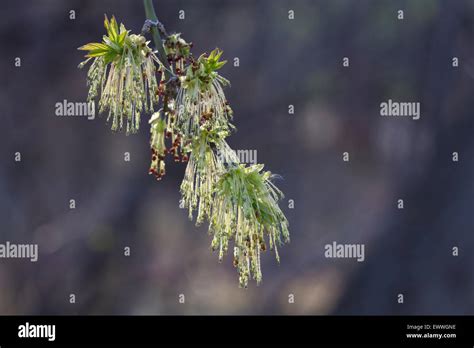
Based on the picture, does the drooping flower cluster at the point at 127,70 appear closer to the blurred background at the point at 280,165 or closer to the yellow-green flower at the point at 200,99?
the yellow-green flower at the point at 200,99

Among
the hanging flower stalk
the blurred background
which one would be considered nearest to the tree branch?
the hanging flower stalk

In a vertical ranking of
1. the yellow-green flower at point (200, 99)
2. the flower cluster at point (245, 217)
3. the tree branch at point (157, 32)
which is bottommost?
the flower cluster at point (245, 217)

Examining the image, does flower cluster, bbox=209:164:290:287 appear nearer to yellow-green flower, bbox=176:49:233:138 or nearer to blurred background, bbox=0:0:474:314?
yellow-green flower, bbox=176:49:233:138

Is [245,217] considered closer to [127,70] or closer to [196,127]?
[196,127]

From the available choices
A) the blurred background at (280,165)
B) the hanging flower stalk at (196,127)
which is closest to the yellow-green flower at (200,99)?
the hanging flower stalk at (196,127)

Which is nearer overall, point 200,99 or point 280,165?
point 200,99

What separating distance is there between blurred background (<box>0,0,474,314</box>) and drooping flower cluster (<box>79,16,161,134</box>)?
15.4 feet

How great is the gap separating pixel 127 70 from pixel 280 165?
4843mm

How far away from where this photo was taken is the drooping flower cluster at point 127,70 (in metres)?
1.85

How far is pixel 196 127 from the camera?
1801mm

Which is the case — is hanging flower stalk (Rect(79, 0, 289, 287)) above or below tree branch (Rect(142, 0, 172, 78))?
below

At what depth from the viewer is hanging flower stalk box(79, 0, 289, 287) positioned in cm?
177

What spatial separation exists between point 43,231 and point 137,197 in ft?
3.03

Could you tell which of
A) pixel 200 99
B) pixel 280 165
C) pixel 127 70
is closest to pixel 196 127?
pixel 200 99
